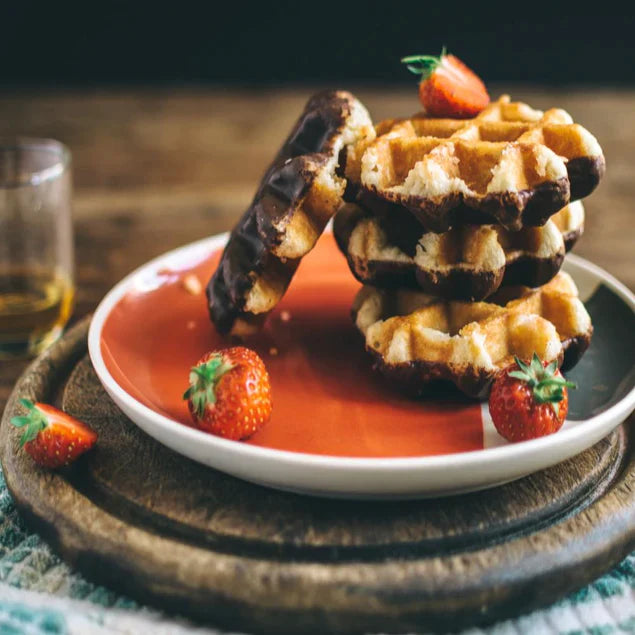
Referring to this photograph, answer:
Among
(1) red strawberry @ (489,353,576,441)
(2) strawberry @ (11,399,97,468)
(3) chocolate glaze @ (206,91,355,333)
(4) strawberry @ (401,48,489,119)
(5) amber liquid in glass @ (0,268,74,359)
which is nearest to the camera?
(1) red strawberry @ (489,353,576,441)

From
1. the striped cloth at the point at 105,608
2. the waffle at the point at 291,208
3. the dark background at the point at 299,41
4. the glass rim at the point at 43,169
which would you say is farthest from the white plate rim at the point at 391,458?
the dark background at the point at 299,41

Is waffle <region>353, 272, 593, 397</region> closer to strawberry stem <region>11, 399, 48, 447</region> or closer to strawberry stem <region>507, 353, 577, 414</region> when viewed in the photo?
strawberry stem <region>507, 353, 577, 414</region>

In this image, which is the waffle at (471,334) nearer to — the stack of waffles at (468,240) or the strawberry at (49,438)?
the stack of waffles at (468,240)

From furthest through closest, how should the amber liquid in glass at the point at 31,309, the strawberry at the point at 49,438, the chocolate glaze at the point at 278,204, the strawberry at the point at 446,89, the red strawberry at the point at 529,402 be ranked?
the amber liquid in glass at the point at 31,309 → the strawberry at the point at 446,89 → the chocolate glaze at the point at 278,204 → the strawberry at the point at 49,438 → the red strawberry at the point at 529,402

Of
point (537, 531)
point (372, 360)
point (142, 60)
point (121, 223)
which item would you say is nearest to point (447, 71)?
point (372, 360)

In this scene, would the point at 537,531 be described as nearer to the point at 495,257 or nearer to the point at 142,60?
the point at 495,257

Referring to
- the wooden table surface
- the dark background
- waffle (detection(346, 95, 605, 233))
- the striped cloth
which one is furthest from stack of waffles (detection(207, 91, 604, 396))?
the dark background

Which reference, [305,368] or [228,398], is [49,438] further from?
[305,368]
